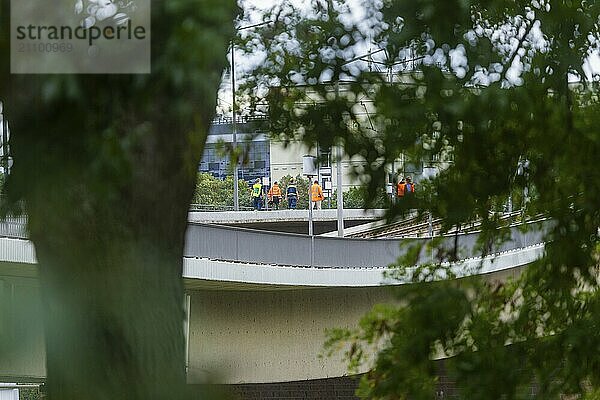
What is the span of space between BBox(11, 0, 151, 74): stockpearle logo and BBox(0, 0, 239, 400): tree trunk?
2 cm

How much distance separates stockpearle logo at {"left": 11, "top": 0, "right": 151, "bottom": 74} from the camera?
1.31 meters

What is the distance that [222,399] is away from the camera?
0.79m

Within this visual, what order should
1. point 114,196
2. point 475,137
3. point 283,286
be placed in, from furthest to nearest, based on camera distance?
point 283,286, point 475,137, point 114,196

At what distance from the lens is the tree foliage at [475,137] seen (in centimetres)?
363

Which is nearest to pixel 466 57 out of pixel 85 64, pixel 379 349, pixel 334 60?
pixel 334 60

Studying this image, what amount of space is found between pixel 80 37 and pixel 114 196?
0.44m

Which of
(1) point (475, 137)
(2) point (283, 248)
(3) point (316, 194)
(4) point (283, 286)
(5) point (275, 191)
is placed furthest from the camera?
(5) point (275, 191)

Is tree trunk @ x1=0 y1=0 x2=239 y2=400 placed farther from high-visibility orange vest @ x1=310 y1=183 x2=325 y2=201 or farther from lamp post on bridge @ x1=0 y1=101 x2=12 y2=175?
high-visibility orange vest @ x1=310 y1=183 x2=325 y2=201

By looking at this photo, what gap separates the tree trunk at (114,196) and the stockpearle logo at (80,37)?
0.02m

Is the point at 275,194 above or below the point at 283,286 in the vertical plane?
above

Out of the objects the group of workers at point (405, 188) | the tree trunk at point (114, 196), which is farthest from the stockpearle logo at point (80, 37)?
the group of workers at point (405, 188)

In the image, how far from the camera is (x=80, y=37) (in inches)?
59.0

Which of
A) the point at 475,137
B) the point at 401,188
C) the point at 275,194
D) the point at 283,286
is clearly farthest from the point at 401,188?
the point at 275,194

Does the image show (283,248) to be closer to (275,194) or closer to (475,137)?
(475,137)
